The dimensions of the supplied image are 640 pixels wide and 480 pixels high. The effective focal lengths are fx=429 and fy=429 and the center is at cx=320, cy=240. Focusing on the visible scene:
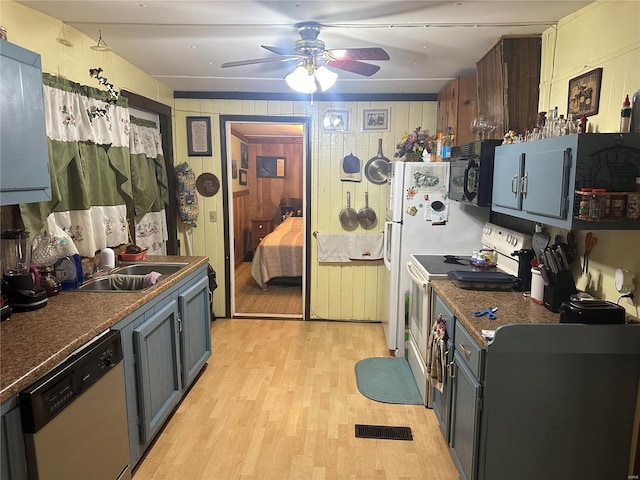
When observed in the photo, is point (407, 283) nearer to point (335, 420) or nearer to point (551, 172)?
point (335, 420)

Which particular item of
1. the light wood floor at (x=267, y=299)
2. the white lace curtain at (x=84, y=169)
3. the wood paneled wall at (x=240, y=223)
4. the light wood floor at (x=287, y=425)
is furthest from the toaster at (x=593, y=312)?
the wood paneled wall at (x=240, y=223)

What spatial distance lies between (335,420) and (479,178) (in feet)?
5.85

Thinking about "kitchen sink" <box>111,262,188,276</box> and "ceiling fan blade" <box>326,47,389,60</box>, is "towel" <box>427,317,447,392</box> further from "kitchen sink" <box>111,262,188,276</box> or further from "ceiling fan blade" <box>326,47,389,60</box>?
"kitchen sink" <box>111,262,188,276</box>

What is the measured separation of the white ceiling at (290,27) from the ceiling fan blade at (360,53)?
17cm

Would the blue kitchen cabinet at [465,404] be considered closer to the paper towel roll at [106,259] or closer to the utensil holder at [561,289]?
the utensil holder at [561,289]

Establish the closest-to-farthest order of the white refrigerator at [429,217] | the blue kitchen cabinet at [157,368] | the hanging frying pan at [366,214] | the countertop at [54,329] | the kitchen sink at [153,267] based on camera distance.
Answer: the countertop at [54,329] < the blue kitchen cabinet at [157,368] < the kitchen sink at [153,267] < the white refrigerator at [429,217] < the hanging frying pan at [366,214]

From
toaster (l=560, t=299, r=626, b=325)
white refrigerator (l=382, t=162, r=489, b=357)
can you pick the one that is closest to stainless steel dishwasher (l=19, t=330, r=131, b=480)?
toaster (l=560, t=299, r=626, b=325)

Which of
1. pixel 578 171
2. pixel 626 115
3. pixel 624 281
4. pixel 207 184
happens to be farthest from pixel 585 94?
pixel 207 184

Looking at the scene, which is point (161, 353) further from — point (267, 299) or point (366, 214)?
point (267, 299)

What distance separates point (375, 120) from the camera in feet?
14.0

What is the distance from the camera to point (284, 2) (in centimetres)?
210

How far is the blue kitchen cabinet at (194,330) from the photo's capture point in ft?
9.46

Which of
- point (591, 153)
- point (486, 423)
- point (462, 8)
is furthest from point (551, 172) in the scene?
point (486, 423)

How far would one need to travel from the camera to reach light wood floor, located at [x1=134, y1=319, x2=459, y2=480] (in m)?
2.33
